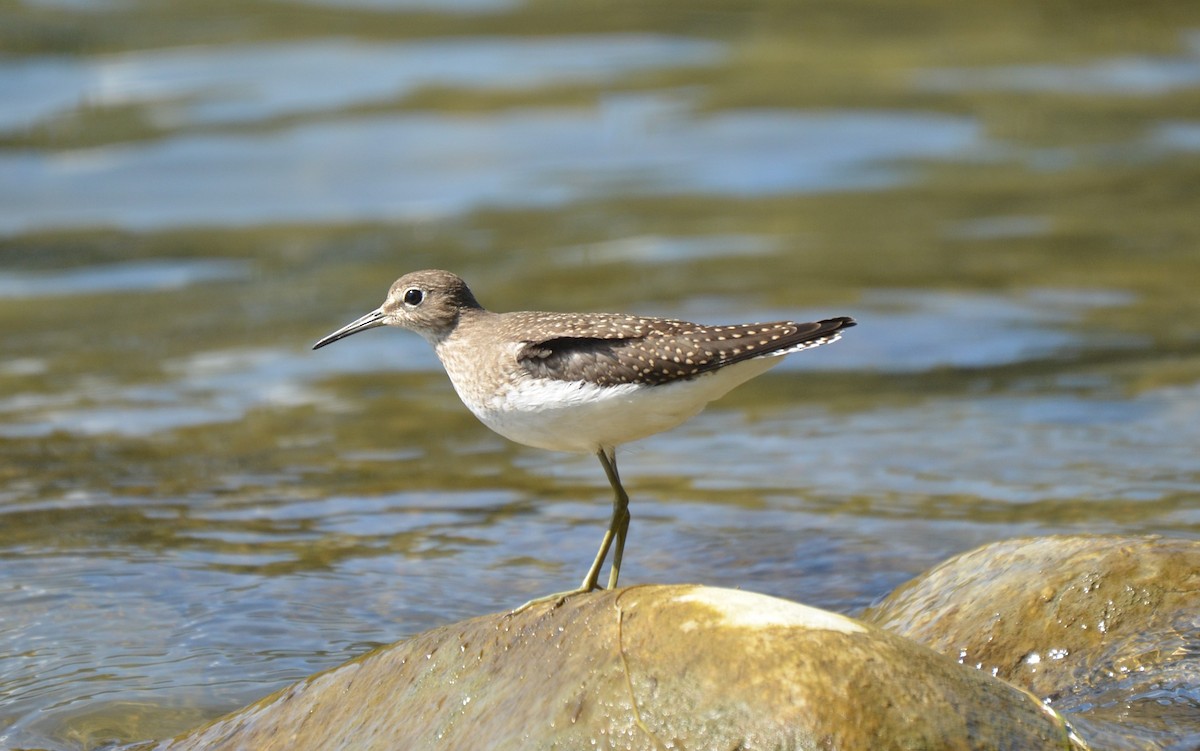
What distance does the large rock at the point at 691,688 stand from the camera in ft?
13.0

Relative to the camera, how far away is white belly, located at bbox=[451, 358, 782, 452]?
5023mm

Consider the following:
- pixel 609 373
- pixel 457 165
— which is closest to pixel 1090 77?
pixel 457 165

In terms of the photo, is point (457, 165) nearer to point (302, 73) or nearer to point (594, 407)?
point (302, 73)

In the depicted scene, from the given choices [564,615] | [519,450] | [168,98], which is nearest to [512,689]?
[564,615]

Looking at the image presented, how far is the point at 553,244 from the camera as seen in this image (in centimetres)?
1423

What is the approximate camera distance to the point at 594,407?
500 centimetres

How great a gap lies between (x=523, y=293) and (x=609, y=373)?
768 cm

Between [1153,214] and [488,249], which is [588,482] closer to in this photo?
[488,249]

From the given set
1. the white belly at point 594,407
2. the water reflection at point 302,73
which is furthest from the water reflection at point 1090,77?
the white belly at point 594,407

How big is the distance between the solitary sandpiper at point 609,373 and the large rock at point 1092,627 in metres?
1.12

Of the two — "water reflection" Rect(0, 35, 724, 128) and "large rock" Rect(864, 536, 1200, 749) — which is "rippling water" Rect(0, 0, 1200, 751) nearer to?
"water reflection" Rect(0, 35, 724, 128)

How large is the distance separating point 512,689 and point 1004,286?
9078 mm

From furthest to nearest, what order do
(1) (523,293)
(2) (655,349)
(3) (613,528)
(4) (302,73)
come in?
(4) (302,73), (1) (523,293), (3) (613,528), (2) (655,349)

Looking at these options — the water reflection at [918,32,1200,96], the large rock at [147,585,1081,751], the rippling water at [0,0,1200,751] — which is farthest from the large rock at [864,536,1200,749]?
the water reflection at [918,32,1200,96]
